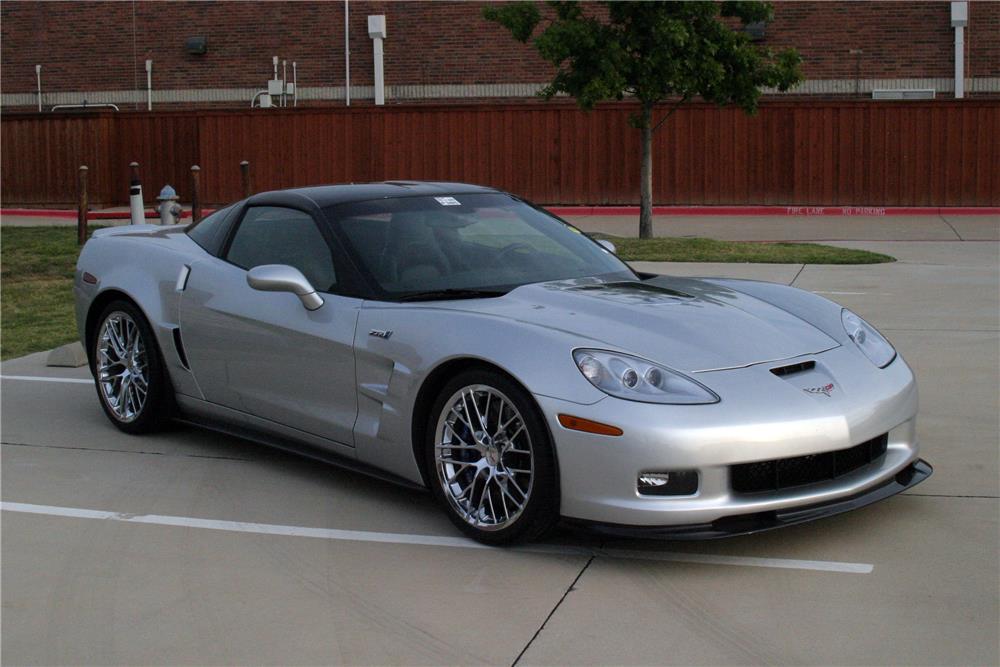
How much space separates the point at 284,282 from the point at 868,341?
2429 millimetres

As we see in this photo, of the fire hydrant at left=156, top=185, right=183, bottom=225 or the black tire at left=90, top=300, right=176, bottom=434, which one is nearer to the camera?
the black tire at left=90, top=300, right=176, bottom=434

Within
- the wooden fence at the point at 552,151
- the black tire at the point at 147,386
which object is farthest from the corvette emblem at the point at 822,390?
the wooden fence at the point at 552,151

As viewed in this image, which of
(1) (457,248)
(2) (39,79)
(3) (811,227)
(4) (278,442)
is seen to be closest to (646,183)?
(3) (811,227)

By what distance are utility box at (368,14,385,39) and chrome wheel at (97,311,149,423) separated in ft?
81.4

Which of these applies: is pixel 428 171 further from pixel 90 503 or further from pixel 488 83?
pixel 90 503

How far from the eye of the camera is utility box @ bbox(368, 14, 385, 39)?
3045 centimetres

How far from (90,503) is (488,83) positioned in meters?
26.2

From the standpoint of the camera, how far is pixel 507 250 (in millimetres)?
5688

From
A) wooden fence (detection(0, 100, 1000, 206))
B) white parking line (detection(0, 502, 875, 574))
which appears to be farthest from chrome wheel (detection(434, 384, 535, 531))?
wooden fence (detection(0, 100, 1000, 206))

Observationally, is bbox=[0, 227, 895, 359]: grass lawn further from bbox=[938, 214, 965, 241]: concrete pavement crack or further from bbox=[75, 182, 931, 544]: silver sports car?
bbox=[938, 214, 965, 241]: concrete pavement crack

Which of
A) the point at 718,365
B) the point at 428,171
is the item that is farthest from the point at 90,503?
the point at 428,171

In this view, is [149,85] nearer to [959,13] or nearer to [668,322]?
[959,13]

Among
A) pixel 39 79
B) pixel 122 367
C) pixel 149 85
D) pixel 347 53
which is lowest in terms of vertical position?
pixel 122 367

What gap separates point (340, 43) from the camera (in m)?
31.5
